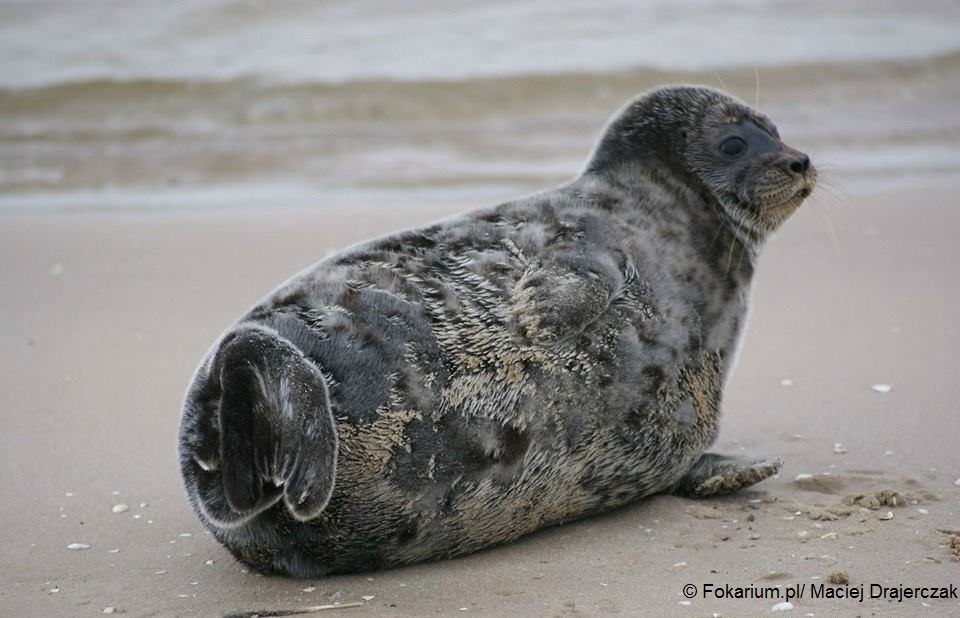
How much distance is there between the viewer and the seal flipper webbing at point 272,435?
3.24 m

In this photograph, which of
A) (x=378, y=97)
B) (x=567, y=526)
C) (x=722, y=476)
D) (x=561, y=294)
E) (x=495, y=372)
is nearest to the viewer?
(x=495, y=372)

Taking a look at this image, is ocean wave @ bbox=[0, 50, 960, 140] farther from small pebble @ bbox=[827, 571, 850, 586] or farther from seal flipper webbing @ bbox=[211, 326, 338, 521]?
small pebble @ bbox=[827, 571, 850, 586]

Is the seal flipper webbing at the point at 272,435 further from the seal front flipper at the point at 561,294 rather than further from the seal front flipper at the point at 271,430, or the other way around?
the seal front flipper at the point at 561,294

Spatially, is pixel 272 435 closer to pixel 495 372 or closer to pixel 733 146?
pixel 495 372

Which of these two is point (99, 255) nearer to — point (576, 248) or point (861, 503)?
point (576, 248)

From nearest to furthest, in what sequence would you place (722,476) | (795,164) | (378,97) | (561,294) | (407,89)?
1. (561,294)
2. (722,476)
3. (795,164)
4. (378,97)
5. (407,89)

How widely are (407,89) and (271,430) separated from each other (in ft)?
38.6

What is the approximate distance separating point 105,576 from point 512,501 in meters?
1.15

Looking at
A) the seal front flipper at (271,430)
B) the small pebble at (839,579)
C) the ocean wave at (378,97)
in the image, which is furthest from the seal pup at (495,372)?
the ocean wave at (378,97)

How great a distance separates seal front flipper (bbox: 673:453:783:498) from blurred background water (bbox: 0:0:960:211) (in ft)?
18.3

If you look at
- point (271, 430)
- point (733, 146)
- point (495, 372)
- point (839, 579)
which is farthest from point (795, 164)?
point (271, 430)

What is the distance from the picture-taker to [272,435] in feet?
10.7

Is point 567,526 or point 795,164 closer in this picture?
point 567,526

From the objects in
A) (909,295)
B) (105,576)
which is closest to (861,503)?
(105,576)
